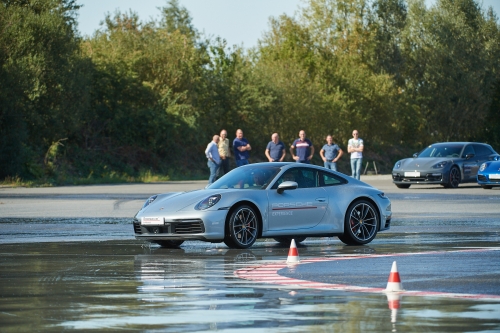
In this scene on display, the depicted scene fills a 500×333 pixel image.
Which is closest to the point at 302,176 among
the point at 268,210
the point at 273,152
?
the point at 268,210

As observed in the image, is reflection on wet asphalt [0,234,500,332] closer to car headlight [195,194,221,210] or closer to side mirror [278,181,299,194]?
car headlight [195,194,221,210]

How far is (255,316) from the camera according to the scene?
8.02 m

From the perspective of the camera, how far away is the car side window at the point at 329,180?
648 inches

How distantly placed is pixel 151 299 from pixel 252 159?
55.2 m

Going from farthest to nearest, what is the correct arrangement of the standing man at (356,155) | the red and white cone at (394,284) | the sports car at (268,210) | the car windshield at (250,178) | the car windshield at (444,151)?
the car windshield at (444,151) → the standing man at (356,155) → the car windshield at (250,178) → the sports car at (268,210) → the red and white cone at (394,284)

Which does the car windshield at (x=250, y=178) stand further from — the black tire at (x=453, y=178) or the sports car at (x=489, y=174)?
the black tire at (x=453, y=178)

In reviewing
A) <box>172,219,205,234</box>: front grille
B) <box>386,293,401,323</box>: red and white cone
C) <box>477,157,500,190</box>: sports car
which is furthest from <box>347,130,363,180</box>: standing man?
<box>386,293,401,323</box>: red and white cone

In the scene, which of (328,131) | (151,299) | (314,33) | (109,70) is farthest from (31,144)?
(151,299)

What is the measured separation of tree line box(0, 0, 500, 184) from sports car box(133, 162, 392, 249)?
2989 centimetres

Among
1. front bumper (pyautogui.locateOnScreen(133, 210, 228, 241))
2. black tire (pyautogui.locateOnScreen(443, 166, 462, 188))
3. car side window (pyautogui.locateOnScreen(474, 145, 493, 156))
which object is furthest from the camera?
car side window (pyautogui.locateOnScreen(474, 145, 493, 156))

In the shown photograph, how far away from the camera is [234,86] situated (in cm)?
6525

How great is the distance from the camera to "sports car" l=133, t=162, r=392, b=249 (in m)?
15.1

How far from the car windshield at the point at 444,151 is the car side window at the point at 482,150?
648 mm

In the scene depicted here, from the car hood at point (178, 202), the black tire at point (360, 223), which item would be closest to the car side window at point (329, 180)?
the black tire at point (360, 223)
